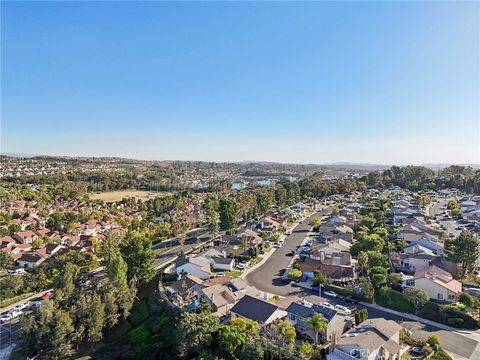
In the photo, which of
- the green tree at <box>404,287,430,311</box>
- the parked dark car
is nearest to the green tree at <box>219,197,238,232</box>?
the parked dark car

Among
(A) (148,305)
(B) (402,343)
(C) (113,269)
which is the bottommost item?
(A) (148,305)

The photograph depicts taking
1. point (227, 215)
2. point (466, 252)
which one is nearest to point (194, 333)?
point (466, 252)

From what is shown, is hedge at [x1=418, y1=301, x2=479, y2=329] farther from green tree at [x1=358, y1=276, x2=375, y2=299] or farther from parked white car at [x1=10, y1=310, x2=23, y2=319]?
parked white car at [x1=10, y1=310, x2=23, y2=319]

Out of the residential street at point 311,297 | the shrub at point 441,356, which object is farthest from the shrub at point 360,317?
the shrub at point 441,356

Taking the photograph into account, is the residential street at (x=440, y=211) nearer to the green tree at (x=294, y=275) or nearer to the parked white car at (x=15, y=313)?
the green tree at (x=294, y=275)

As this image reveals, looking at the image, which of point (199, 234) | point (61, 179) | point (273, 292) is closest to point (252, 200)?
point (199, 234)

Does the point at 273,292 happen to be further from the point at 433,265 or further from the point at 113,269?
the point at 433,265
